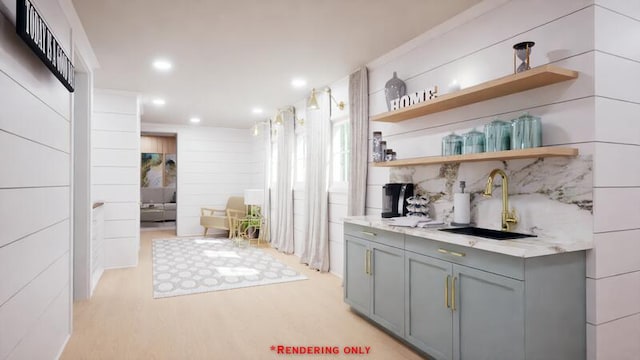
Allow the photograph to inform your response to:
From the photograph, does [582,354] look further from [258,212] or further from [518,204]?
[258,212]

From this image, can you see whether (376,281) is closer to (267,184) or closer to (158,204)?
(267,184)

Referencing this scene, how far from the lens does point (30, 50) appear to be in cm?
193

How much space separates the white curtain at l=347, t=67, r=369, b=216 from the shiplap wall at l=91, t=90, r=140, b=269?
3137mm

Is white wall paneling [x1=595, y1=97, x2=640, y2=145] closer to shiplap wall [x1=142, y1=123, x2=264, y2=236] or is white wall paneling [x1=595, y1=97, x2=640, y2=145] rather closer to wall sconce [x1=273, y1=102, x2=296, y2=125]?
wall sconce [x1=273, y1=102, x2=296, y2=125]

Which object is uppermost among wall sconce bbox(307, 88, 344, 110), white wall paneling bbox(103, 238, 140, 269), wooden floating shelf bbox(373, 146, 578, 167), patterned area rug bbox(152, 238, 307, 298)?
wall sconce bbox(307, 88, 344, 110)

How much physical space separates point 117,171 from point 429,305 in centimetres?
460

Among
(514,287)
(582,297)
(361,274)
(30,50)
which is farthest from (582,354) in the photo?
(30,50)

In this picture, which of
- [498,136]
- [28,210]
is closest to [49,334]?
[28,210]

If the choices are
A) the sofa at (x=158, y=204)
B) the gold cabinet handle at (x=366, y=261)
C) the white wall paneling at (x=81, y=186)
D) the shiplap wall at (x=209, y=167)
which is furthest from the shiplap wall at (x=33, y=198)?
the sofa at (x=158, y=204)

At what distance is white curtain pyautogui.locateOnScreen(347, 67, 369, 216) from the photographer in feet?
13.4

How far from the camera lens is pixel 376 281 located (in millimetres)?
3020

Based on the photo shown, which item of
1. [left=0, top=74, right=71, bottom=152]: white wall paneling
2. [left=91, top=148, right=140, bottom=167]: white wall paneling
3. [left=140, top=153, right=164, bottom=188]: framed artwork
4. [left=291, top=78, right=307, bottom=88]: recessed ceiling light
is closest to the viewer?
[left=0, top=74, right=71, bottom=152]: white wall paneling

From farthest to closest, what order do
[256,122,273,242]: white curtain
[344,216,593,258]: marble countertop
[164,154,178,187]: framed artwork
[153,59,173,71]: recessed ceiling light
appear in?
[164,154,178,187]: framed artwork < [256,122,273,242]: white curtain < [153,59,173,71]: recessed ceiling light < [344,216,593,258]: marble countertop

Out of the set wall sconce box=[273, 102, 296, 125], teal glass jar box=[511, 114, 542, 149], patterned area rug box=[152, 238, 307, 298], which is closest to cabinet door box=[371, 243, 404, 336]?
teal glass jar box=[511, 114, 542, 149]
